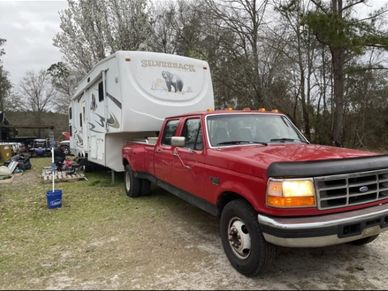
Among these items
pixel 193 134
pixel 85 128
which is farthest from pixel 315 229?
pixel 85 128

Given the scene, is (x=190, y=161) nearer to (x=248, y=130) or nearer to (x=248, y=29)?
(x=248, y=130)

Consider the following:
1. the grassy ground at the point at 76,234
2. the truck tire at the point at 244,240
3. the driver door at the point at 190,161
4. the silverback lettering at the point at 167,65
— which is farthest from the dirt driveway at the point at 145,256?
the silverback lettering at the point at 167,65

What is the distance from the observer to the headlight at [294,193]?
3482 millimetres

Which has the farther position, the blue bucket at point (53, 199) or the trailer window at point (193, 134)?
the blue bucket at point (53, 199)

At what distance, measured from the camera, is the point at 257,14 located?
18.0 meters

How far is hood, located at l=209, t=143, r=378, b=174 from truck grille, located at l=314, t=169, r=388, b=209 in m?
0.27

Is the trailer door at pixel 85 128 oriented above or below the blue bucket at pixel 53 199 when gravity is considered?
above

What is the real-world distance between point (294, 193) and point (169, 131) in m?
3.37

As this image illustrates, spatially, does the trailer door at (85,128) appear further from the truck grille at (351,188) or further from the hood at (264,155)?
the truck grille at (351,188)

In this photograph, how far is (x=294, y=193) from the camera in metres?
3.48

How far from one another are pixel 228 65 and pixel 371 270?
1589 centimetres

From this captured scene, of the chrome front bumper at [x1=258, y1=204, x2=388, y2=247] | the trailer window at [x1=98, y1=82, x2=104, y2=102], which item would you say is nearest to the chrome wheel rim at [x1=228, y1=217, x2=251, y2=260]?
the chrome front bumper at [x1=258, y1=204, x2=388, y2=247]

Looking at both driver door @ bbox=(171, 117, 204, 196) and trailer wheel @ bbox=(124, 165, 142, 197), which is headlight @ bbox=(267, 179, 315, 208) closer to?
driver door @ bbox=(171, 117, 204, 196)

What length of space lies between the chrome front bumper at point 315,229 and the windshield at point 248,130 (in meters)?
1.61
